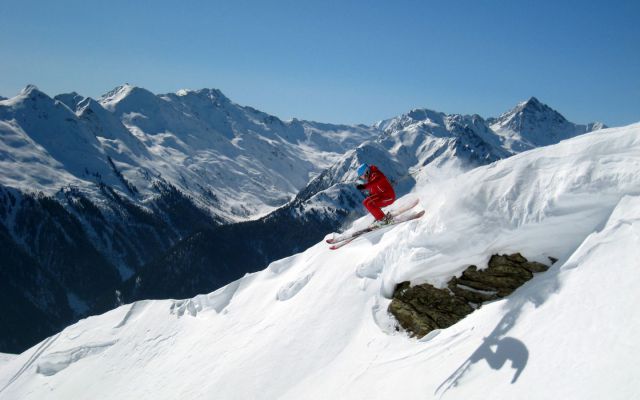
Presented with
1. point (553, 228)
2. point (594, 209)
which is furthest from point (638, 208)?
point (553, 228)

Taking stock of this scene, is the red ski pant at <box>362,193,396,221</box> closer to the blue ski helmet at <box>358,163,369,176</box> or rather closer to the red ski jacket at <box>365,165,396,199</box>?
the red ski jacket at <box>365,165,396,199</box>

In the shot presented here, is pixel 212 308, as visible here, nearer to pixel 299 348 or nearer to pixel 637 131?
pixel 299 348

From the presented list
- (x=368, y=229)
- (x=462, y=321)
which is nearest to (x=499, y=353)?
(x=462, y=321)

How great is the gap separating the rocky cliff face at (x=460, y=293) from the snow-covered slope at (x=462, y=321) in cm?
33

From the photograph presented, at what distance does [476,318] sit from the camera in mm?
13836

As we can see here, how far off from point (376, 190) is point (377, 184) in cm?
32

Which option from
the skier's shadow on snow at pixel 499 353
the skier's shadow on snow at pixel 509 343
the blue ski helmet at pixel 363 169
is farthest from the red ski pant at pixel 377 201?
the skier's shadow on snow at pixel 499 353

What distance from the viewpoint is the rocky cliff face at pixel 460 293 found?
13911 mm

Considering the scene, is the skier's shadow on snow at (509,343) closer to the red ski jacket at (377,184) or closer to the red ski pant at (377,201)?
the red ski jacket at (377,184)

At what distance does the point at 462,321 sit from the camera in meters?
14.3

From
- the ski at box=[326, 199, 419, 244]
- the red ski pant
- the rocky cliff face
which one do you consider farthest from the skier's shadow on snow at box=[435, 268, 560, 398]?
the red ski pant

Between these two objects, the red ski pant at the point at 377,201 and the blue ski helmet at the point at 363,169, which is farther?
the red ski pant at the point at 377,201

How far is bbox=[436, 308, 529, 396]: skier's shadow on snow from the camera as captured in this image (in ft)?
35.9

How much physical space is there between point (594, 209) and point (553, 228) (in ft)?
3.82
